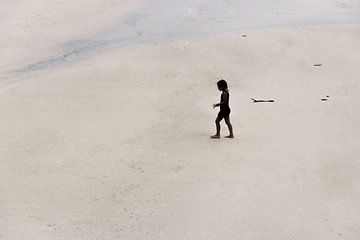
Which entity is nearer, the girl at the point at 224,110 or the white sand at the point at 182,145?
the white sand at the point at 182,145

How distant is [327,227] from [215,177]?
2472 mm

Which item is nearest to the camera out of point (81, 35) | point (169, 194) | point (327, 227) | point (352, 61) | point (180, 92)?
point (327, 227)

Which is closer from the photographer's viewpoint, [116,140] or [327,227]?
[327,227]

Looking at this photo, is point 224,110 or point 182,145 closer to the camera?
point 182,145

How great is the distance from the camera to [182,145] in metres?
12.4

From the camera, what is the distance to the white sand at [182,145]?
31.0 ft

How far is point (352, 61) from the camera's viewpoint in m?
18.4

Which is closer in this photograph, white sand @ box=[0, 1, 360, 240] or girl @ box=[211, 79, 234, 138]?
white sand @ box=[0, 1, 360, 240]

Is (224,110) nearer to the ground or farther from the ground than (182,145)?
farther from the ground

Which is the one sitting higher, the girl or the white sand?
the girl

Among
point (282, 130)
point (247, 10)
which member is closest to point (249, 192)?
point (282, 130)

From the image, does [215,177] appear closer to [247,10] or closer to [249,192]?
[249,192]

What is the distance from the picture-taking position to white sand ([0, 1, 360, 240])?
9445 mm

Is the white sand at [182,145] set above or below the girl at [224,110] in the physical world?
below
